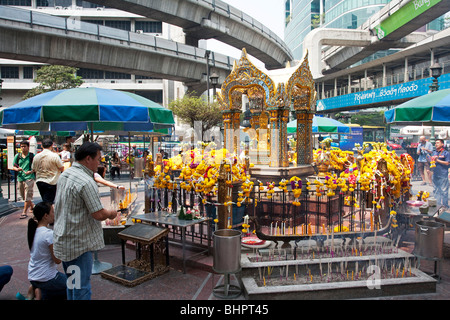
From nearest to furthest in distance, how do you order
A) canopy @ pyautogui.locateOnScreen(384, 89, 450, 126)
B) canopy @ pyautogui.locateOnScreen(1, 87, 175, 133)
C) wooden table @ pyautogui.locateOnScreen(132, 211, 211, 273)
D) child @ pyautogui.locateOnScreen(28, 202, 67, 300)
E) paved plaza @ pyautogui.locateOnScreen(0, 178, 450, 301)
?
1. child @ pyautogui.locateOnScreen(28, 202, 67, 300)
2. paved plaza @ pyautogui.locateOnScreen(0, 178, 450, 301)
3. wooden table @ pyautogui.locateOnScreen(132, 211, 211, 273)
4. canopy @ pyautogui.locateOnScreen(1, 87, 175, 133)
5. canopy @ pyautogui.locateOnScreen(384, 89, 450, 126)

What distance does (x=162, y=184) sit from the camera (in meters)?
6.44

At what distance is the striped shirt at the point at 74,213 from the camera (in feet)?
11.7

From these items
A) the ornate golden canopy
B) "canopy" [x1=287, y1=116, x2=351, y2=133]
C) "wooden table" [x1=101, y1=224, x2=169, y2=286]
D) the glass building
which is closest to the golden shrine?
the ornate golden canopy

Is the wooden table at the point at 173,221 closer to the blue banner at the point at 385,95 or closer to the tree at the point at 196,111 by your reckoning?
the blue banner at the point at 385,95

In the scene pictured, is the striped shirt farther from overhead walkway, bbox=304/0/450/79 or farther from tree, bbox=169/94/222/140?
overhead walkway, bbox=304/0/450/79

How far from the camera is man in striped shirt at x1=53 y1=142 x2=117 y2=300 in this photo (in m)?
3.57

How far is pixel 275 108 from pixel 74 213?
6.57 m

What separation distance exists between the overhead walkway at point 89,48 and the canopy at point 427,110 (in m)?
17.4

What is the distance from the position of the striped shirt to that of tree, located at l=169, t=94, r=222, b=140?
81.5 ft

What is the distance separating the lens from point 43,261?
154 inches

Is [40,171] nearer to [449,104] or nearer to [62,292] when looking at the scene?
[62,292]

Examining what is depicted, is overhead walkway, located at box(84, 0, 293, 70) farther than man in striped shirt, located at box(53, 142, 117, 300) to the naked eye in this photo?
Yes

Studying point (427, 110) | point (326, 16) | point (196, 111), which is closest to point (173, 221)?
point (427, 110)
